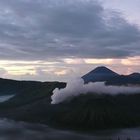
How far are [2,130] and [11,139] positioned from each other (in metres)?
28.1

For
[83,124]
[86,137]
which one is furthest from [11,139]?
[83,124]

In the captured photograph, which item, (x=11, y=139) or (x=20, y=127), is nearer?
(x=11, y=139)

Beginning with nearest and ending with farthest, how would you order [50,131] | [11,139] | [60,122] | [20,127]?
[11,139] < [50,131] < [20,127] < [60,122]

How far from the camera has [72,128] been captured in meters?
183

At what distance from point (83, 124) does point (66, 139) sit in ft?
139

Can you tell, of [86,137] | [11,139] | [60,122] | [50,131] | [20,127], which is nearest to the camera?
[11,139]

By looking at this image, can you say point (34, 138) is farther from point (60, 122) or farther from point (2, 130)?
point (60, 122)

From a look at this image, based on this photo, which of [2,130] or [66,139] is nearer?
[66,139]

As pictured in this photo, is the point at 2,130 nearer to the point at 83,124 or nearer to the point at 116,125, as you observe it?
the point at 83,124

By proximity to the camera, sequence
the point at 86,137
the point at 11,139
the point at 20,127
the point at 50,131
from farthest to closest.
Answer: the point at 20,127 → the point at 50,131 → the point at 86,137 → the point at 11,139

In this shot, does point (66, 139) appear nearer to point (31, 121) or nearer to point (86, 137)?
point (86, 137)

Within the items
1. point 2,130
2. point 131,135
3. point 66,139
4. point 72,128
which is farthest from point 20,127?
point 131,135

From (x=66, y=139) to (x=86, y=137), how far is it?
11.2 m

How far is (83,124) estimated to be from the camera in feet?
634
